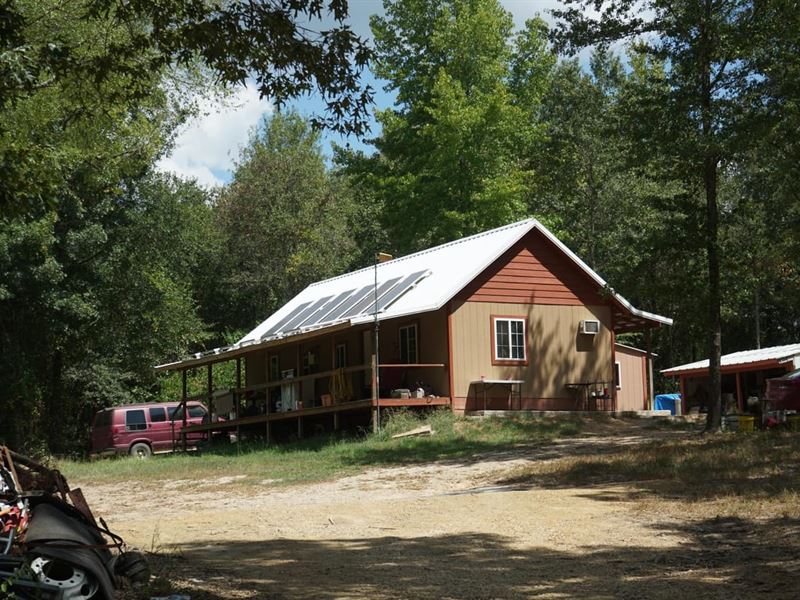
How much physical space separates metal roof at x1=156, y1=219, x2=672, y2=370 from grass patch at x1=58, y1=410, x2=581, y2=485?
2.79m

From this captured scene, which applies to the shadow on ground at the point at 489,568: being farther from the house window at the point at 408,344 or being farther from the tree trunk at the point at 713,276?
the house window at the point at 408,344

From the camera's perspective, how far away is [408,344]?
29359mm

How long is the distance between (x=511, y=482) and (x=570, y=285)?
1322 cm

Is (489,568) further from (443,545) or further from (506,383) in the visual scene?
(506,383)

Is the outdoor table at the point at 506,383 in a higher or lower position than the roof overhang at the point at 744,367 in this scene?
lower

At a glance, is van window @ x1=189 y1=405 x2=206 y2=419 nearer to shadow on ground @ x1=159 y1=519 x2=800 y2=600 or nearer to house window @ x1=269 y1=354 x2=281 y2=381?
house window @ x1=269 y1=354 x2=281 y2=381

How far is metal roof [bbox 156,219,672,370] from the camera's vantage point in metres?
27.1

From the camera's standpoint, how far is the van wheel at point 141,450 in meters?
33.5

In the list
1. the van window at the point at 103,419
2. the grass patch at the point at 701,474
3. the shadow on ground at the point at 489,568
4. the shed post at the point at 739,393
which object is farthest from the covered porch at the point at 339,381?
the shed post at the point at 739,393

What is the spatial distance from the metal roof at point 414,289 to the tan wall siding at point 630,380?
318cm

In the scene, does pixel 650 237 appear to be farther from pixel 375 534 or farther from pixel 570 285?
pixel 375 534

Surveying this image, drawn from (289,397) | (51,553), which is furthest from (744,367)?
(51,553)

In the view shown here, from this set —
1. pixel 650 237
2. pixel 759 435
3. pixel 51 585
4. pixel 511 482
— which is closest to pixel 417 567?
pixel 51 585

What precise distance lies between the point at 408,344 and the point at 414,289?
1.54m
